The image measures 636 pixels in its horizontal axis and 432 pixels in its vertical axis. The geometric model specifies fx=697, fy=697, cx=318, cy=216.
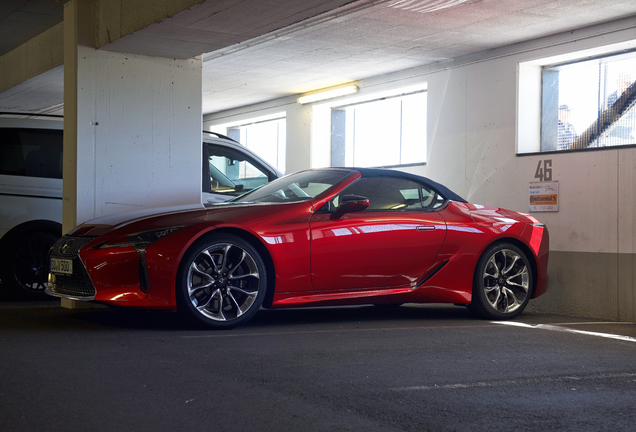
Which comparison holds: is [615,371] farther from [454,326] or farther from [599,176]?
[599,176]

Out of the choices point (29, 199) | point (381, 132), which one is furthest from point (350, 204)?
point (381, 132)

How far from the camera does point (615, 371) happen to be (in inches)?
162

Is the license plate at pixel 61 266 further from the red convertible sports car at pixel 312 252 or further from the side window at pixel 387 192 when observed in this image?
the side window at pixel 387 192

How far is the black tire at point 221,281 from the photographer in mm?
5047

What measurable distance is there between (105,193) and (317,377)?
425cm

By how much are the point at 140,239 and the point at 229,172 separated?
3.97m

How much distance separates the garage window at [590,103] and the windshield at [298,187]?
8.13 m

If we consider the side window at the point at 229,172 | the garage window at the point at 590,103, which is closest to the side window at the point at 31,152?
the side window at the point at 229,172

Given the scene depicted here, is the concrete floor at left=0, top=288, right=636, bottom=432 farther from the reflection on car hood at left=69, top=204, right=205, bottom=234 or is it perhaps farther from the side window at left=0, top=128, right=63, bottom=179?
the side window at left=0, top=128, right=63, bottom=179

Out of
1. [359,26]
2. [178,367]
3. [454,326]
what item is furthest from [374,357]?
[359,26]

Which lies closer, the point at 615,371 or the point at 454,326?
the point at 615,371

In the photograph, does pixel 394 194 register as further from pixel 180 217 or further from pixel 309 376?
pixel 309 376

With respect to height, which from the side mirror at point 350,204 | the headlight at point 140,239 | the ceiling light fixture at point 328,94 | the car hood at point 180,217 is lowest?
the headlight at point 140,239

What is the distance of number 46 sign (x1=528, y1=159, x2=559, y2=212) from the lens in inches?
524
